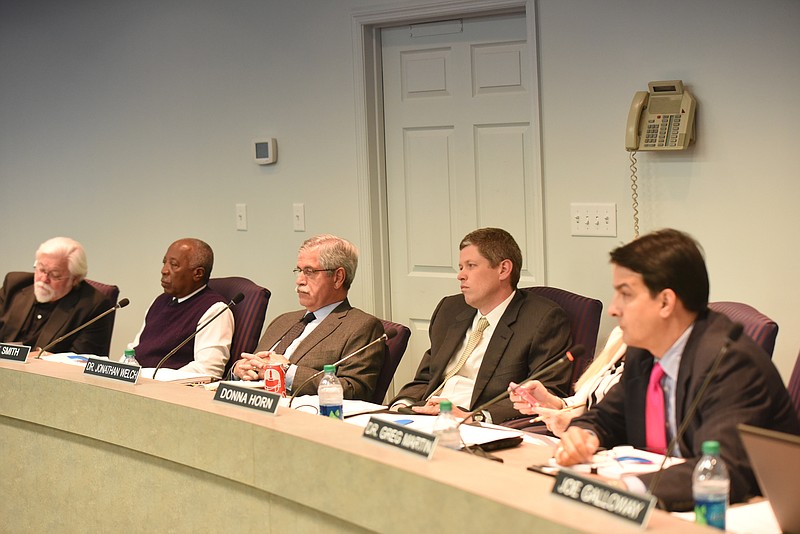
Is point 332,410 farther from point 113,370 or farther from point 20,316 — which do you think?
point 20,316

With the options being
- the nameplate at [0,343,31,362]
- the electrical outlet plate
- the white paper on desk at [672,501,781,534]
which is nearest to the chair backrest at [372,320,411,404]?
the electrical outlet plate

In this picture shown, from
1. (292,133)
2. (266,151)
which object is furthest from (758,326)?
(266,151)

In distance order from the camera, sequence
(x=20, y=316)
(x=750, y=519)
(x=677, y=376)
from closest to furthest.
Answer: (x=750, y=519), (x=677, y=376), (x=20, y=316)

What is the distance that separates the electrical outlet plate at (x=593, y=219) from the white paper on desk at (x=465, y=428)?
4.27 ft

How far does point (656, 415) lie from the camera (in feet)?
7.88

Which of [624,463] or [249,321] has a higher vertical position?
[249,321]

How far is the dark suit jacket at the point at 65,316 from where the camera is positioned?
4.35 m

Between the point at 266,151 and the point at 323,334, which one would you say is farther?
the point at 266,151

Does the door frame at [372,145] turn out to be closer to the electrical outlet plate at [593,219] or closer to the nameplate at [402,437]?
the electrical outlet plate at [593,219]

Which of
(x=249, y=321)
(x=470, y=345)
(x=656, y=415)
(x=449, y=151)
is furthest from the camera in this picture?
(x=449, y=151)

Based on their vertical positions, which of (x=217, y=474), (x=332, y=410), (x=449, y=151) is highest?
(x=449, y=151)

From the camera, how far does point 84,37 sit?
549 cm

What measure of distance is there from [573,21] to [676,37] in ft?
1.34

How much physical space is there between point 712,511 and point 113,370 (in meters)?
1.80
